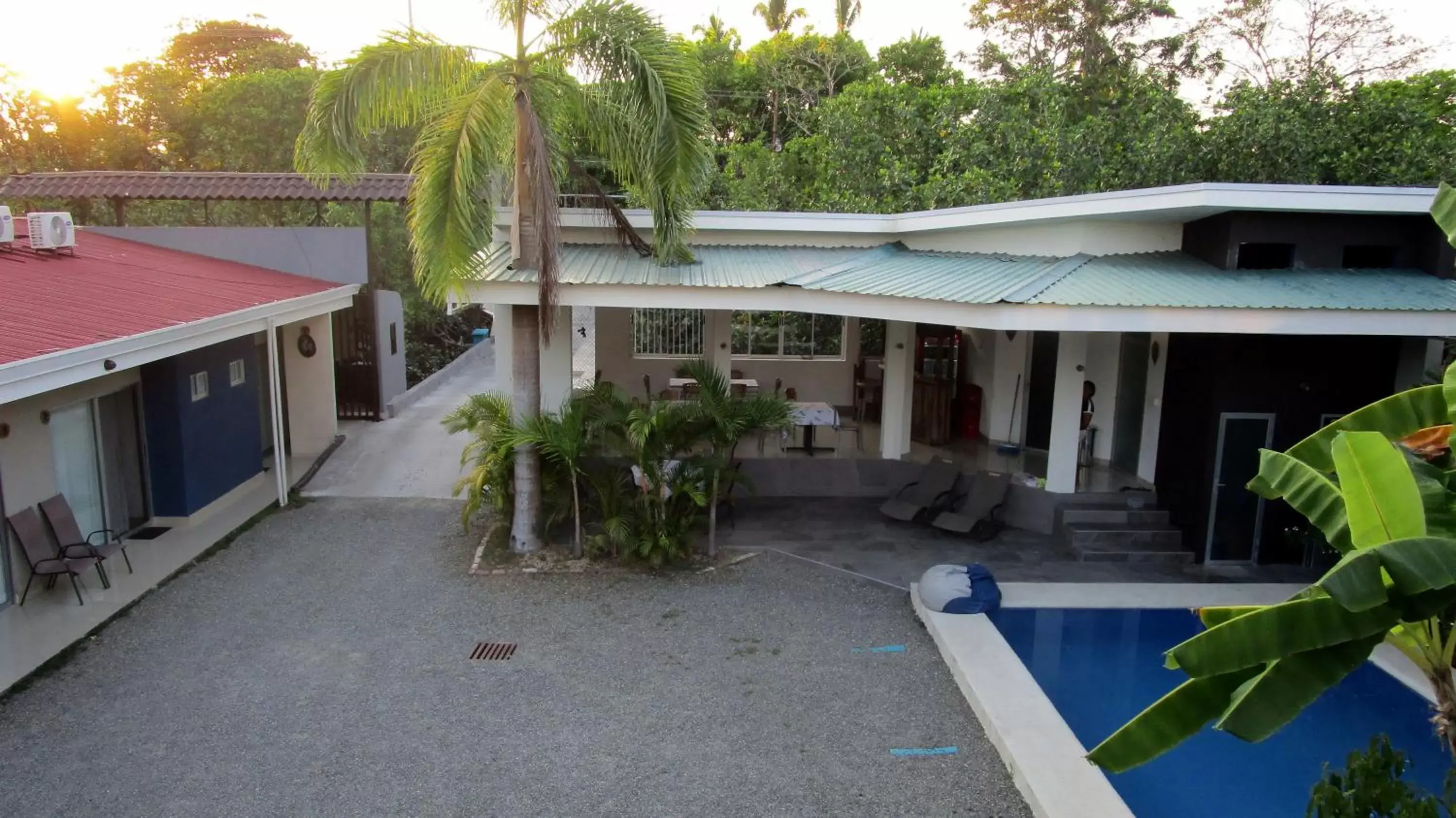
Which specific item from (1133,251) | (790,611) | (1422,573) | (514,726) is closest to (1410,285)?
(1133,251)

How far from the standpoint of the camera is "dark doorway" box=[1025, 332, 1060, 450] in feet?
48.2

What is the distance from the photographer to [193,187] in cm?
1700

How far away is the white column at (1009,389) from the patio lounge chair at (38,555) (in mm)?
12753

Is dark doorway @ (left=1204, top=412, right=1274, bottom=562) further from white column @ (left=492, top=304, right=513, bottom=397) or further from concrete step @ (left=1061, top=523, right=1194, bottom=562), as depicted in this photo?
white column @ (left=492, top=304, right=513, bottom=397)

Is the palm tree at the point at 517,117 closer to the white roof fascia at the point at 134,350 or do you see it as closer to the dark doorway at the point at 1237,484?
the white roof fascia at the point at 134,350

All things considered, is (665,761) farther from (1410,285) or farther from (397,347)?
(397,347)

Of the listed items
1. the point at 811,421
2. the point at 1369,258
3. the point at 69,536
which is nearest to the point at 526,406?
the point at 811,421

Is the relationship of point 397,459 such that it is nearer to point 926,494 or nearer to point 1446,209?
point 926,494

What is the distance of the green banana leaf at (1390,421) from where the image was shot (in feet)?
17.7

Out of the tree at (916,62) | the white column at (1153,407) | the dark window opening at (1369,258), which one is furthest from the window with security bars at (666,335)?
the tree at (916,62)

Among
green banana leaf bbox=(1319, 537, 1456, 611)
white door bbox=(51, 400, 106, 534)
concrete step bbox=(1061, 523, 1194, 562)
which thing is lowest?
concrete step bbox=(1061, 523, 1194, 562)

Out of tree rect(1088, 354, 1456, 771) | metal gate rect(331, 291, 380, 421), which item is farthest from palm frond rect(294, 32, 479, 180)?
tree rect(1088, 354, 1456, 771)

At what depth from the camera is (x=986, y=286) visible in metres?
10.9

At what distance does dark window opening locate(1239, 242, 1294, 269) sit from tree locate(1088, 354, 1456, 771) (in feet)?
24.9
